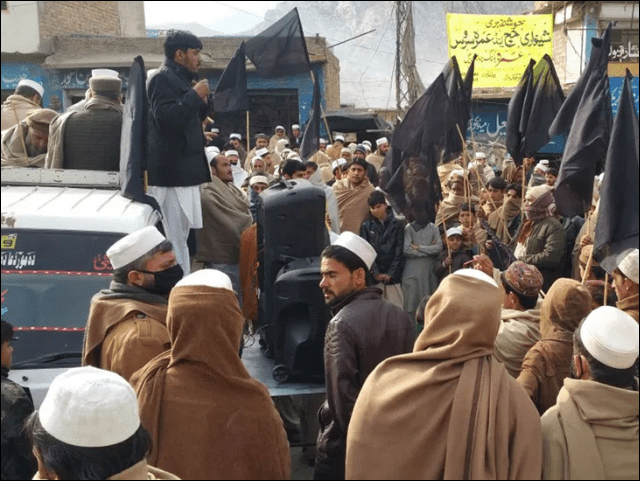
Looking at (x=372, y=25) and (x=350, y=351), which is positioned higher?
(x=372, y=25)

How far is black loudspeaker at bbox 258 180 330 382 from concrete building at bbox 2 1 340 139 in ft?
54.1

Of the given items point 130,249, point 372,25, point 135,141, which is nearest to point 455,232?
point 135,141

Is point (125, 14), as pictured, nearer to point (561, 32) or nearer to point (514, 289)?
point (561, 32)

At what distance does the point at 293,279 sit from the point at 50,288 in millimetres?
1286

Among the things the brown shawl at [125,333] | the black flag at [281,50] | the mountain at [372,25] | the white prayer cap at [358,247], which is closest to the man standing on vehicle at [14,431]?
the brown shawl at [125,333]

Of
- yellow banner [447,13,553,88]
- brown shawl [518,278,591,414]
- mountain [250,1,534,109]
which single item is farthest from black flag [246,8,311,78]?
mountain [250,1,534,109]

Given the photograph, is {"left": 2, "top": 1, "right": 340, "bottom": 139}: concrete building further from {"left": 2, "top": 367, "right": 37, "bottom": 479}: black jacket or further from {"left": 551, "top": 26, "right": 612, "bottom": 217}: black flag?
{"left": 2, "top": 367, "right": 37, "bottom": 479}: black jacket

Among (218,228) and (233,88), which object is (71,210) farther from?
(233,88)

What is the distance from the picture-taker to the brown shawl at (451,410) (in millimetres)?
2430

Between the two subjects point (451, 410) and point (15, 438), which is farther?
point (15, 438)

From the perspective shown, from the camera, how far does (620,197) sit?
418 centimetres

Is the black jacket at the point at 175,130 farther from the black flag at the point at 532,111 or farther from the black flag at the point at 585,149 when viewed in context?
the black flag at the point at 532,111

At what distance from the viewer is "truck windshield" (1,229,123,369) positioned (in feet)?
12.7

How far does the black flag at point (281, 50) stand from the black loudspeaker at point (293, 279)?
336 centimetres
